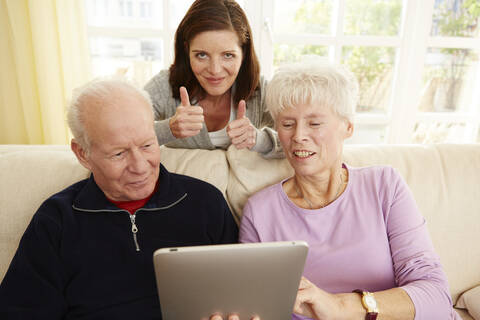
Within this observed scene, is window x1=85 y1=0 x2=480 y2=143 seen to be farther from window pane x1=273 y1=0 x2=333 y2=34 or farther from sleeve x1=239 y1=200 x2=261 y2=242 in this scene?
sleeve x1=239 y1=200 x2=261 y2=242

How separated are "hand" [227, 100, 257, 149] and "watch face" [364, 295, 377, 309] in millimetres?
654

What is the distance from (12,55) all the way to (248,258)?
223 cm

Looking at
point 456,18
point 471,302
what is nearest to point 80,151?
point 471,302

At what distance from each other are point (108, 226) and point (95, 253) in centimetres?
9

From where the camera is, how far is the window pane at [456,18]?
273cm

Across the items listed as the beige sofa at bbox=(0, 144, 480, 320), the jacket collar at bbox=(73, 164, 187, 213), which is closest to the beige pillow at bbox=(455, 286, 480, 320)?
the beige sofa at bbox=(0, 144, 480, 320)

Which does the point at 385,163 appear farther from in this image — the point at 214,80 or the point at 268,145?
the point at 214,80

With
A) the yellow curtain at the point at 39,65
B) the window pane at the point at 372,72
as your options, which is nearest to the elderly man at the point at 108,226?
the yellow curtain at the point at 39,65

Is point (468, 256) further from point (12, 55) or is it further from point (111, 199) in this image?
point (12, 55)

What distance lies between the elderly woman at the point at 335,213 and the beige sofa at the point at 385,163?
21cm

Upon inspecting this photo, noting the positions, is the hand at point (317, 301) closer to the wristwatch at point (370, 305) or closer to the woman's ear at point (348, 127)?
the wristwatch at point (370, 305)

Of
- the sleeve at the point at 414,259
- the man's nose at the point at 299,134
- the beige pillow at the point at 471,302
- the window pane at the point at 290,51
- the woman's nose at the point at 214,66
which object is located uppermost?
the window pane at the point at 290,51

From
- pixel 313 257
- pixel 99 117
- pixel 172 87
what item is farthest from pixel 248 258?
pixel 172 87

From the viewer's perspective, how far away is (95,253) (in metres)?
1.11
